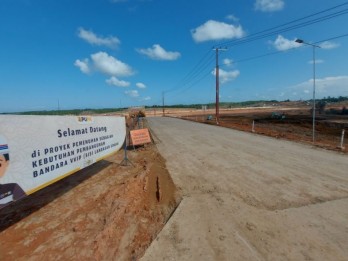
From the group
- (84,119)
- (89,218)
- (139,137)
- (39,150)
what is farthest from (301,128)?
(39,150)

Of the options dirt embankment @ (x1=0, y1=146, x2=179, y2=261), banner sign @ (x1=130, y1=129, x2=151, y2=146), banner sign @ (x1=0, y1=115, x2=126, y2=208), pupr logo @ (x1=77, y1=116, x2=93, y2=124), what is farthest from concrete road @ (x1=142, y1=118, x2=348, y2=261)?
A: banner sign @ (x1=130, y1=129, x2=151, y2=146)

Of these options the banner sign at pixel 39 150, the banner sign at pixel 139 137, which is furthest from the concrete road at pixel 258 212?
the banner sign at pixel 139 137

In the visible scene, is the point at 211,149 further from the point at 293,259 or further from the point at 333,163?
the point at 293,259

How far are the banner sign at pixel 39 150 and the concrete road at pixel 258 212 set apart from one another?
2726 mm

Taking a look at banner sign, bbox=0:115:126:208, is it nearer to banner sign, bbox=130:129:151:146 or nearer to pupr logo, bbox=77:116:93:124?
pupr logo, bbox=77:116:93:124

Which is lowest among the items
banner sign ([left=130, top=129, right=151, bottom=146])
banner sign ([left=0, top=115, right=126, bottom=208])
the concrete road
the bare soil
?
the bare soil

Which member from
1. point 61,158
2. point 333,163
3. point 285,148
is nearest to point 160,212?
point 61,158

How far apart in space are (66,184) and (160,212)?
3901 mm

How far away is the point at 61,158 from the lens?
241 inches

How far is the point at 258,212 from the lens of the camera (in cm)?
589

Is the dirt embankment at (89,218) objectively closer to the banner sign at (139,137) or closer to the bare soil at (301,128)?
the banner sign at (139,137)

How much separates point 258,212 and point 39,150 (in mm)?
5139

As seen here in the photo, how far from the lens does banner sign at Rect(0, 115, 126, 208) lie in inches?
174

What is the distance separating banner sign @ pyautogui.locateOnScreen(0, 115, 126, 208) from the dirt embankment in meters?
0.90
